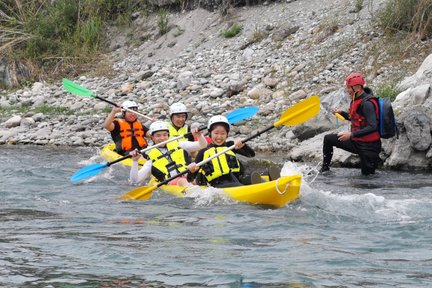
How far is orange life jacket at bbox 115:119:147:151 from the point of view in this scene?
12.4 metres

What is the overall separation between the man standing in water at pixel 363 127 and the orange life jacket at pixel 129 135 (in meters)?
3.05

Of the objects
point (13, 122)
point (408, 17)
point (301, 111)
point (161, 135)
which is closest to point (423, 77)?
point (301, 111)

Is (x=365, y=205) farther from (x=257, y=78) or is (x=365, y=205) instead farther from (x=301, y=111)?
(x=257, y=78)

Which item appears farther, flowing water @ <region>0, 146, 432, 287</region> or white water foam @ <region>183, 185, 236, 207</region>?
white water foam @ <region>183, 185, 236, 207</region>

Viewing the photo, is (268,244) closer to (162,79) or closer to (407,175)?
(407,175)

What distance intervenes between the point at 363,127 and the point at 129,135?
3499mm

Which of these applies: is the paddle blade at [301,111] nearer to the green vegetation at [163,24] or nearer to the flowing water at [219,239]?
the flowing water at [219,239]

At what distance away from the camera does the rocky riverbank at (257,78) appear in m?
12.4

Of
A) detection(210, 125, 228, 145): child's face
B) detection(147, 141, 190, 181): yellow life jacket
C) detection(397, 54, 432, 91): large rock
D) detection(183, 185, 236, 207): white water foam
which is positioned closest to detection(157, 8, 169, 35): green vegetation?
detection(397, 54, 432, 91): large rock

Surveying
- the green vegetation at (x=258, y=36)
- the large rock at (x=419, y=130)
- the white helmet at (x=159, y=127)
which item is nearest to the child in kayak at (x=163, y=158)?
the white helmet at (x=159, y=127)

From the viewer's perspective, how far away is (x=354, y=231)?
7.13 meters

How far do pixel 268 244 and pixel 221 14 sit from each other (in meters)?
14.5

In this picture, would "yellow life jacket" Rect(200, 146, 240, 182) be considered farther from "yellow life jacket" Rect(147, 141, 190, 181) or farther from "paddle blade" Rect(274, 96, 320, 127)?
"yellow life jacket" Rect(147, 141, 190, 181)

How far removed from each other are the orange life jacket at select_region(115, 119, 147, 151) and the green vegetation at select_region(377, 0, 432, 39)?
5.74 m
